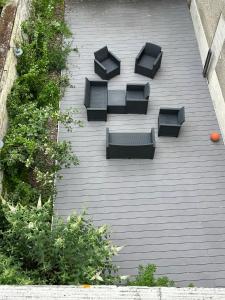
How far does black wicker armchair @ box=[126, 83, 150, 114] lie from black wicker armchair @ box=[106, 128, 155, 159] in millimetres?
965

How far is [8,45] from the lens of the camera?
10414mm

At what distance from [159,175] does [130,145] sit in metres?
1.17

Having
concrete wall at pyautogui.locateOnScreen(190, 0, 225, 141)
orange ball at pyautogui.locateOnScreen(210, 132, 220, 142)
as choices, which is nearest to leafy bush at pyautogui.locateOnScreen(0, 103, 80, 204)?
orange ball at pyautogui.locateOnScreen(210, 132, 220, 142)

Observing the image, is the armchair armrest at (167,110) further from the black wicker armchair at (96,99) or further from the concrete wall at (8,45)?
the concrete wall at (8,45)

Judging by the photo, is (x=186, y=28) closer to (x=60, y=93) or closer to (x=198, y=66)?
(x=198, y=66)

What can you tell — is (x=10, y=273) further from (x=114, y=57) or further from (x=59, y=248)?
(x=114, y=57)

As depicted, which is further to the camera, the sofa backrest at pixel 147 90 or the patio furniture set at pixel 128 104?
the sofa backrest at pixel 147 90

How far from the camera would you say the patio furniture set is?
10.6 meters

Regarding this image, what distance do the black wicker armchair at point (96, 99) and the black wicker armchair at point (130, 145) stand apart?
814 millimetres

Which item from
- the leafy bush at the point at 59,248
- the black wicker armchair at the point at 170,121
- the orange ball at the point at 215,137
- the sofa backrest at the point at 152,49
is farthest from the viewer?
the sofa backrest at the point at 152,49

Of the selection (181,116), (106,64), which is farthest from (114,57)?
(181,116)

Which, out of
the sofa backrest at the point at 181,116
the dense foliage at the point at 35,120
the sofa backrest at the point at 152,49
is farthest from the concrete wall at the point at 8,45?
the sofa backrest at the point at 181,116

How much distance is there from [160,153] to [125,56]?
4100 mm

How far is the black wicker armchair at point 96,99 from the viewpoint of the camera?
37.0 ft
